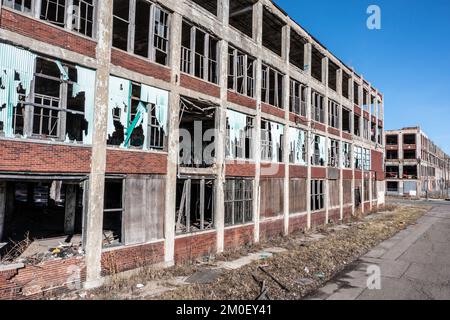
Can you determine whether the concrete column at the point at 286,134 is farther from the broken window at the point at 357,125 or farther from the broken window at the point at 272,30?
the broken window at the point at 357,125

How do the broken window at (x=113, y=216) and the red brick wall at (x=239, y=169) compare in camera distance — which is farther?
the red brick wall at (x=239, y=169)

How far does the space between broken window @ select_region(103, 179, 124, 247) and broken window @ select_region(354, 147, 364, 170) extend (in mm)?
22827

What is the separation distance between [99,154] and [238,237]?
328 inches

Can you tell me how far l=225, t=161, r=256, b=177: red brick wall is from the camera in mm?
15314

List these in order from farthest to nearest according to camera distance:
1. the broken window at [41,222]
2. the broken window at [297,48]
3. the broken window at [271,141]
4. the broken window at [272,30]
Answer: the broken window at [297,48]
the broken window at [272,30]
the broken window at [271,141]
the broken window at [41,222]

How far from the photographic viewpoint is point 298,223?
817 inches

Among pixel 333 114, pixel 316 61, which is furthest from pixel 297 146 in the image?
pixel 316 61

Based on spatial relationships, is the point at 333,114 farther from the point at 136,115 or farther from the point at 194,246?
the point at 136,115

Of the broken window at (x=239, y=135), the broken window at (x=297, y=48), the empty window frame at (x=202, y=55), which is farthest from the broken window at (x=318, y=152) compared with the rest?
the empty window frame at (x=202, y=55)

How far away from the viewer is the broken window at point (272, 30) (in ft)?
63.2

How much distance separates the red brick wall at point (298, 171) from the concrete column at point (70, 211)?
1259 cm

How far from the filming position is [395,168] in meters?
70.1

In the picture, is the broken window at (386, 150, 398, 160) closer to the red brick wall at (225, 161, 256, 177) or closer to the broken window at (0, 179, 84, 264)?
the red brick wall at (225, 161, 256, 177)

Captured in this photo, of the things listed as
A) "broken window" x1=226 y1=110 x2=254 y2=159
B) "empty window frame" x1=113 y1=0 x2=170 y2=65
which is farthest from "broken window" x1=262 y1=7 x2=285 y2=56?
"empty window frame" x1=113 y1=0 x2=170 y2=65
